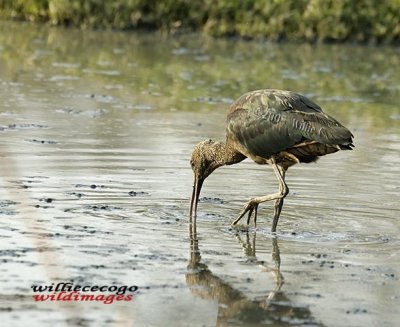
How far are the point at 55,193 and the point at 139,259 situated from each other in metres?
2.22

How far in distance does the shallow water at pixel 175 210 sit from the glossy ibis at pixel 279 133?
1.10 feet

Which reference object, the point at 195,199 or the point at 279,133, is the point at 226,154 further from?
the point at 279,133

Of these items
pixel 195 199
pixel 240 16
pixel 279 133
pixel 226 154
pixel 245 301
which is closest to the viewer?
pixel 245 301

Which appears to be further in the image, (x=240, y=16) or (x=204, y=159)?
(x=240, y=16)

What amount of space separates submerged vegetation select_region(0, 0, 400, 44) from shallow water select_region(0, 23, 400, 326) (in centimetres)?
565

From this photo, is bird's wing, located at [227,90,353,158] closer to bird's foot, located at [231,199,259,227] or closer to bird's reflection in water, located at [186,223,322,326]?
bird's foot, located at [231,199,259,227]

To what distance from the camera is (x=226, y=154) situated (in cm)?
982

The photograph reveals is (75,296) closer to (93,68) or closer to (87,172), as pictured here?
(87,172)

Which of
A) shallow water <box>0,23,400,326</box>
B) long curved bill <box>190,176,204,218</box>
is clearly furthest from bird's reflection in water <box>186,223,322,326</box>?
long curved bill <box>190,176,204,218</box>

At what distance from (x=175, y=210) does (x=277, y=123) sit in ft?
3.33

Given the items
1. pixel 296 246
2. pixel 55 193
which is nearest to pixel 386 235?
pixel 296 246

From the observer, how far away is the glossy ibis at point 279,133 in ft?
29.3

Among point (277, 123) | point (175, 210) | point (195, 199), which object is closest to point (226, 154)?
point (195, 199)

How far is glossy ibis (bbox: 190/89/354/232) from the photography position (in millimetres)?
8945
